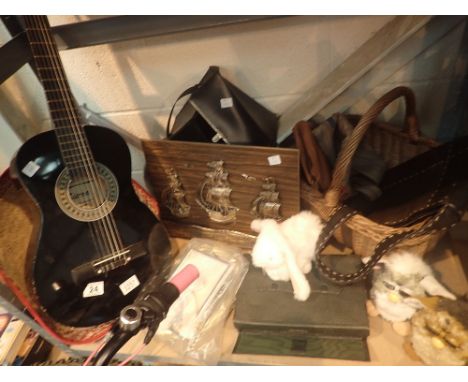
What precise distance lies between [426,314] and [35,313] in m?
0.82

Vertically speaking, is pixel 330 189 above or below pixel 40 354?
above

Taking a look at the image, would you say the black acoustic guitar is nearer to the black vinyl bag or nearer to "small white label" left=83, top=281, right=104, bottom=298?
"small white label" left=83, top=281, right=104, bottom=298

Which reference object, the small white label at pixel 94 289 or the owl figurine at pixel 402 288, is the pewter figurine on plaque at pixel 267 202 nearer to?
the owl figurine at pixel 402 288

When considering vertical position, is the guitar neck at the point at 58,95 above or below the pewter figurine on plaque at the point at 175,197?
above

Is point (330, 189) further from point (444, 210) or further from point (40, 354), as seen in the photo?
point (40, 354)

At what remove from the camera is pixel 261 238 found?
73cm

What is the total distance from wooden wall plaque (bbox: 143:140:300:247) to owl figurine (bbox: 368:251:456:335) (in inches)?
9.9

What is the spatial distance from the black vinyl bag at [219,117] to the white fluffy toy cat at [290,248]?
0.71ft

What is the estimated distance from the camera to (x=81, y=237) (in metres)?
0.73

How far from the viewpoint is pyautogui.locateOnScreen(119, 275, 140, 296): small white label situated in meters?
0.75

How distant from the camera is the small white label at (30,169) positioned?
2.14 feet

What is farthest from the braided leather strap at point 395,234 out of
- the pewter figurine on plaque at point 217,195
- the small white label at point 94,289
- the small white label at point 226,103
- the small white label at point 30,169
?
the small white label at point 30,169

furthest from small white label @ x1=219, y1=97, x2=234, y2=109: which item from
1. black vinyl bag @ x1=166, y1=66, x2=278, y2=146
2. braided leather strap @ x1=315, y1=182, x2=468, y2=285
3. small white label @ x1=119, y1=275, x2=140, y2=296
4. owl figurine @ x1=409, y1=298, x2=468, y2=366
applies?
owl figurine @ x1=409, y1=298, x2=468, y2=366

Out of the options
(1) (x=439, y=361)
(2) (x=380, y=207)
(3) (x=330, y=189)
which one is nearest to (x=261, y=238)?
(3) (x=330, y=189)
